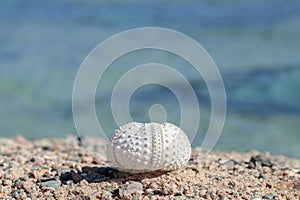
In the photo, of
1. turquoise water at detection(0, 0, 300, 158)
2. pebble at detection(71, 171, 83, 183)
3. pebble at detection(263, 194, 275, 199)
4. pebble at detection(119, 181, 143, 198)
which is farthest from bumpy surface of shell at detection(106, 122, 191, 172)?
turquoise water at detection(0, 0, 300, 158)

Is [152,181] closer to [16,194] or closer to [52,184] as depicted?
[52,184]

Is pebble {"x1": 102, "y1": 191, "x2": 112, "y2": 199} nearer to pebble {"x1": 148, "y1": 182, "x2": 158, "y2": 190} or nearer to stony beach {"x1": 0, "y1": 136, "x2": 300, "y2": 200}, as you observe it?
stony beach {"x1": 0, "y1": 136, "x2": 300, "y2": 200}

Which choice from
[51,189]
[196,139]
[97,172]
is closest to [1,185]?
[51,189]

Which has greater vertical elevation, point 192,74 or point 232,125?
point 192,74

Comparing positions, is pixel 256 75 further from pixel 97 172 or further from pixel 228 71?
pixel 97 172

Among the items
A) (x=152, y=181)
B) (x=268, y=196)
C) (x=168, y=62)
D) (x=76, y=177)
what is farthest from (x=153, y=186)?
(x=168, y=62)
